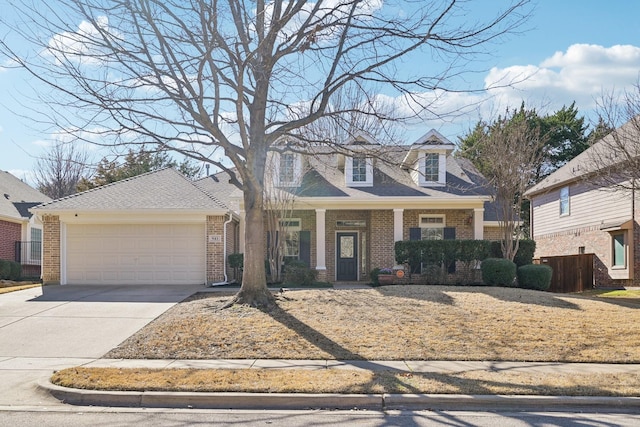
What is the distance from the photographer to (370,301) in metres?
14.4

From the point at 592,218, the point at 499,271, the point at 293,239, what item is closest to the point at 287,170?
the point at 293,239

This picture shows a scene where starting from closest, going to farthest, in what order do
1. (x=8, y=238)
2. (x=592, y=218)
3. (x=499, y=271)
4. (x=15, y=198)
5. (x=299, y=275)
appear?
1. (x=499, y=271)
2. (x=299, y=275)
3. (x=592, y=218)
4. (x=8, y=238)
5. (x=15, y=198)

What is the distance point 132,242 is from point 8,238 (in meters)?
10.9

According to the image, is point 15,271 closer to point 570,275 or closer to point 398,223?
point 398,223

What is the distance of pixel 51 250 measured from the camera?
19.3 metres

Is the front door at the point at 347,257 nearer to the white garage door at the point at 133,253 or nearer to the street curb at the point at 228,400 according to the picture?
the white garage door at the point at 133,253

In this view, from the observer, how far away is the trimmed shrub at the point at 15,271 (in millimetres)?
24258

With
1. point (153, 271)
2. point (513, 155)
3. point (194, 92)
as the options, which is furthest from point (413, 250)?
point (194, 92)

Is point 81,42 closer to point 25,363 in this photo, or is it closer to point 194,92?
point 194,92

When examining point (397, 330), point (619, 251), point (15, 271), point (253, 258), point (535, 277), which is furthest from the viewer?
point (15, 271)

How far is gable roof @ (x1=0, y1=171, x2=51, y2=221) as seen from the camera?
26828 millimetres

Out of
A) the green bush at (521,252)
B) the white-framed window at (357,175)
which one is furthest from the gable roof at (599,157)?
the white-framed window at (357,175)

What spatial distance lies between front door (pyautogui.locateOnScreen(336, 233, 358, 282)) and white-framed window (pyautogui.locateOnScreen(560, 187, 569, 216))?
458 inches

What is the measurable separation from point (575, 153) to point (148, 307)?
117 feet
